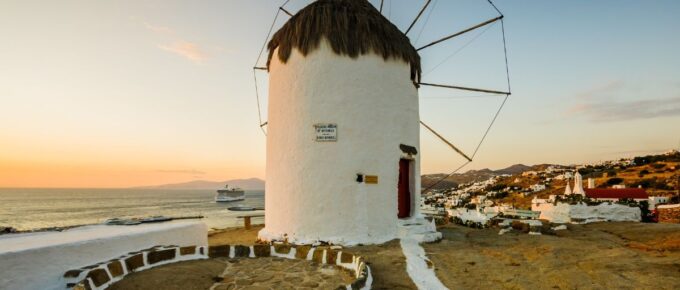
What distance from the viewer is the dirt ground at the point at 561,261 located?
584 cm

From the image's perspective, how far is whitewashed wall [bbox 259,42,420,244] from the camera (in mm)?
9930

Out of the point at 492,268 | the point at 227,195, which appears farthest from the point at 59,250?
the point at 227,195

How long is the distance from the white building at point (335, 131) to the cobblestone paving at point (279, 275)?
2.50 meters

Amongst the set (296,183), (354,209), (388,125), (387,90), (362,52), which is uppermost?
(362,52)

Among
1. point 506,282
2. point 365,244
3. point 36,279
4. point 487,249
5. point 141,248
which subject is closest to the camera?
point 36,279

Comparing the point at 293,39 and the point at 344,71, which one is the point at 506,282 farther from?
the point at 293,39

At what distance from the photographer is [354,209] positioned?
9922 millimetres

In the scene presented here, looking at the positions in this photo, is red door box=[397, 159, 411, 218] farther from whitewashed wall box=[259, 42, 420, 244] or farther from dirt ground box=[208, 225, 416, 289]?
dirt ground box=[208, 225, 416, 289]

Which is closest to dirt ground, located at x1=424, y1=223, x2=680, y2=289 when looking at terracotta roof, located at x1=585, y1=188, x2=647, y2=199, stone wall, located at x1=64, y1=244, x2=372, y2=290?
stone wall, located at x1=64, y1=244, x2=372, y2=290

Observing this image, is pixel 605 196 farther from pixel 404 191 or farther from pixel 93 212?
pixel 93 212

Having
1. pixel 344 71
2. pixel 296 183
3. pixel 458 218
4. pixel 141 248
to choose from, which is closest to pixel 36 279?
pixel 141 248

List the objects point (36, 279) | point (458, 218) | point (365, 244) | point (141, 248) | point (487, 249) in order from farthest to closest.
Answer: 1. point (458, 218)
2. point (365, 244)
3. point (487, 249)
4. point (141, 248)
5. point (36, 279)

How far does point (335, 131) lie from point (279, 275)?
4.57 m

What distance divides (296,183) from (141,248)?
13.6ft
